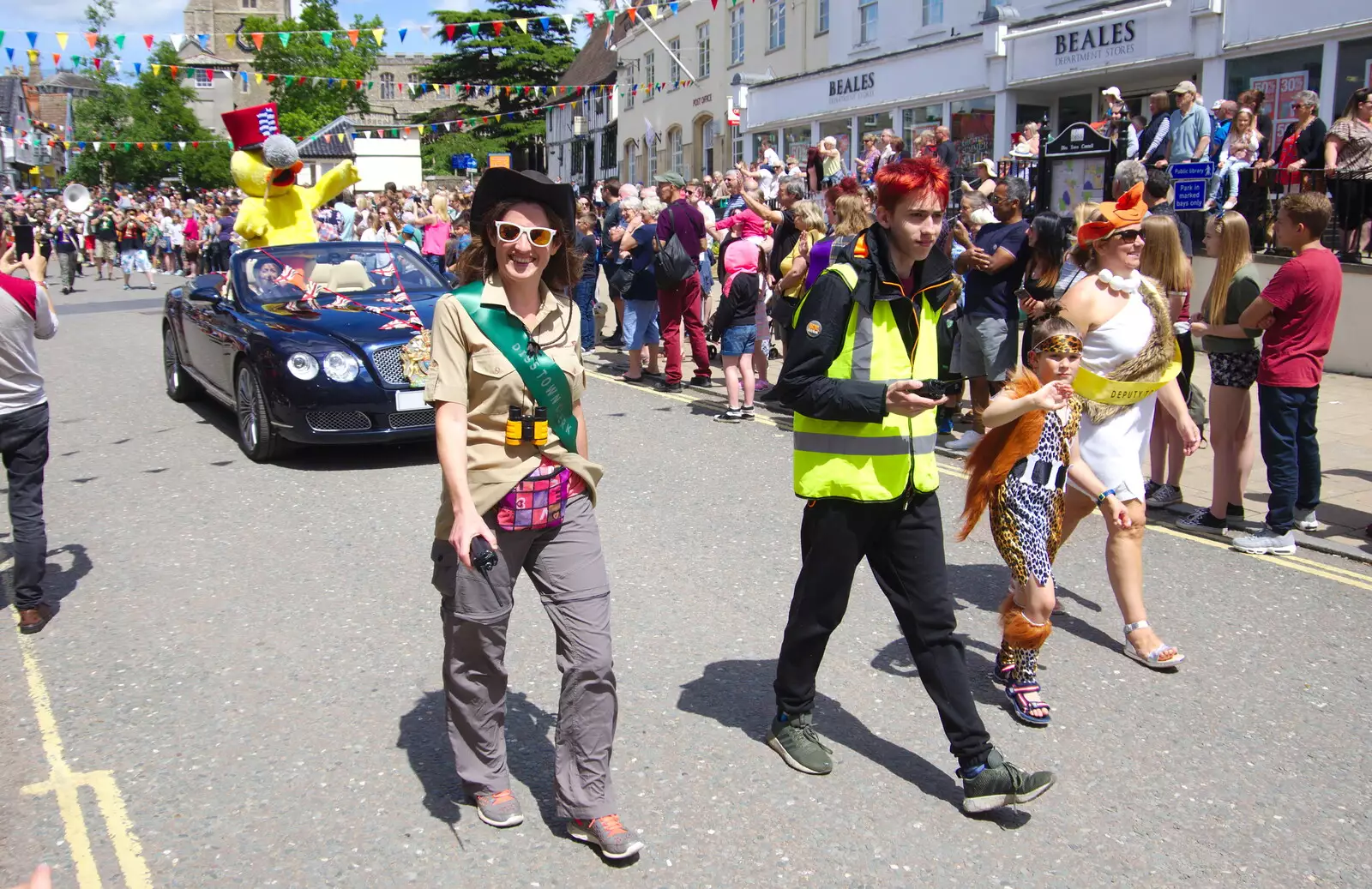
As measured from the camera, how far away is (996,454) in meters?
4.15

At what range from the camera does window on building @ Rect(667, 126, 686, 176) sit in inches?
1411

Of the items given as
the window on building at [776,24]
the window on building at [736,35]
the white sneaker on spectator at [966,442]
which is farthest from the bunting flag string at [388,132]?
the white sneaker on spectator at [966,442]

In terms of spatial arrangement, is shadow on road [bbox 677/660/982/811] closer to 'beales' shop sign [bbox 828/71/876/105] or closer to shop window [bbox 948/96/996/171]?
shop window [bbox 948/96/996/171]

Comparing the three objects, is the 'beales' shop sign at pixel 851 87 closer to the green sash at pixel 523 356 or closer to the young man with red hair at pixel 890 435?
the young man with red hair at pixel 890 435

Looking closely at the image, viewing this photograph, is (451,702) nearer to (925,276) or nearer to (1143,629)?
(925,276)

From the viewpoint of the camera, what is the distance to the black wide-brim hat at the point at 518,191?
10.3ft

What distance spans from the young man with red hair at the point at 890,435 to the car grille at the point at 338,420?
15.7 feet

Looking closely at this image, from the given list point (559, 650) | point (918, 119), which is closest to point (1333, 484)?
point (559, 650)

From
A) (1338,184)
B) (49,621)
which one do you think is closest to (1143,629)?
(49,621)

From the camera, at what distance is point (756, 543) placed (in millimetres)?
6184

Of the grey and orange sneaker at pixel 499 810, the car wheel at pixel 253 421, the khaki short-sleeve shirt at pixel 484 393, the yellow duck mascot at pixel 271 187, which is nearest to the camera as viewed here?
the khaki short-sleeve shirt at pixel 484 393

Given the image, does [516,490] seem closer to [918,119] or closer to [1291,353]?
[1291,353]

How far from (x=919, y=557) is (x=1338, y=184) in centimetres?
1002

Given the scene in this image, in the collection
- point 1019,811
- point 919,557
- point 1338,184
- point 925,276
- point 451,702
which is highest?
point 1338,184
